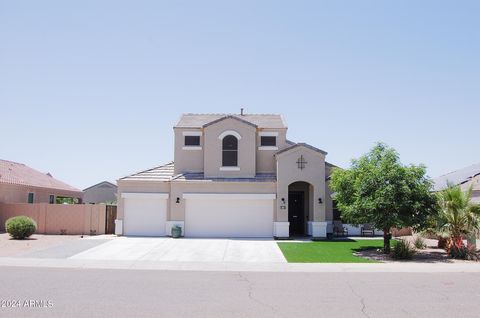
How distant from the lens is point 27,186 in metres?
34.2

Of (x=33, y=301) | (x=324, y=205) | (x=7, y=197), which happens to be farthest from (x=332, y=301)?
(x=7, y=197)

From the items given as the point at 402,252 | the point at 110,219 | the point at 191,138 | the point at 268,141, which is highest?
the point at 191,138

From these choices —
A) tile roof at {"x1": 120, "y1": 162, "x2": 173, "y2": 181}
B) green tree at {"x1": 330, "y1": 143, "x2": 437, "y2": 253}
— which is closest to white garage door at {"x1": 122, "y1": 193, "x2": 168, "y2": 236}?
tile roof at {"x1": 120, "y1": 162, "x2": 173, "y2": 181}

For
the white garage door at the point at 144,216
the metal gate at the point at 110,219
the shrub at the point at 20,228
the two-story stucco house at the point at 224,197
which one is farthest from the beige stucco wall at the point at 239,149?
the shrub at the point at 20,228

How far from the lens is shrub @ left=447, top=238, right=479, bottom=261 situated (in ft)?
62.4

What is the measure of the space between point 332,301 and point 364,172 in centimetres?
1070

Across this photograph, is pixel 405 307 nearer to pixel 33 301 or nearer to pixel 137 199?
pixel 33 301

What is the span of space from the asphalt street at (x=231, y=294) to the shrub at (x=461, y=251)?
396 cm

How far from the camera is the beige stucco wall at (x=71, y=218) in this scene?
27969 mm

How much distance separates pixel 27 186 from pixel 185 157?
44.0ft

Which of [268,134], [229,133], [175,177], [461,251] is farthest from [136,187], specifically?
[461,251]

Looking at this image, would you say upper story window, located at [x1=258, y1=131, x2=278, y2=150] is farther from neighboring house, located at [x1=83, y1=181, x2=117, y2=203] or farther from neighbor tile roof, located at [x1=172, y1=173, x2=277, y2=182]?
neighboring house, located at [x1=83, y1=181, x2=117, y2=203]

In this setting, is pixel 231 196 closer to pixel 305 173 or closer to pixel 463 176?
pixel 305 173

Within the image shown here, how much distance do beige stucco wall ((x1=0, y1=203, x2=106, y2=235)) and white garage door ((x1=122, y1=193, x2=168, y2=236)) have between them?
1.90 meters
